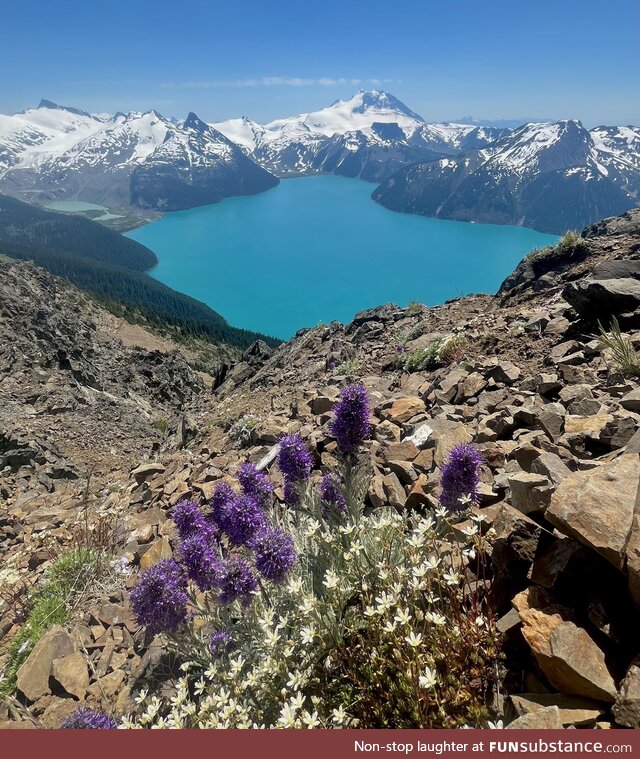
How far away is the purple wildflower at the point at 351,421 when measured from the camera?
194 inches

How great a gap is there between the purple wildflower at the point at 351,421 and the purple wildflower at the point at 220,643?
2154 mm

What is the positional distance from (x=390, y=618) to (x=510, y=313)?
1196 centimetres

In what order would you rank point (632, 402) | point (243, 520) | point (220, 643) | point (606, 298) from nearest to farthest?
point (220, 643), point (243, 520), point (632, 402), point (606, 298)

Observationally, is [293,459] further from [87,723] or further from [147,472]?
[147,472]

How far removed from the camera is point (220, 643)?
169 inches

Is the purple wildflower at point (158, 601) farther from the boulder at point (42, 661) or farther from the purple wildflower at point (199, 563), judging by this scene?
the boulder at point (42, 661)

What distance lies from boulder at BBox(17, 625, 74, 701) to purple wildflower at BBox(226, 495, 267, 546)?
2903 mm

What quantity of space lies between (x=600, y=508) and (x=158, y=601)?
358cm

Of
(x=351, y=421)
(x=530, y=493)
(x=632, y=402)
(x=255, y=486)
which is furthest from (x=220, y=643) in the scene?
(x=632, y=402)

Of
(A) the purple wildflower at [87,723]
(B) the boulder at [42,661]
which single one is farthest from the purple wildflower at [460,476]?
(B) the boulder at [42,661]
